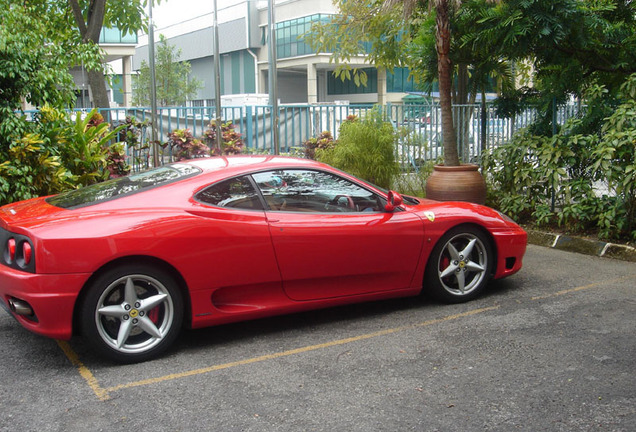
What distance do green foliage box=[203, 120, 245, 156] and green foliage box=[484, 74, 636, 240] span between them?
14.0 ft

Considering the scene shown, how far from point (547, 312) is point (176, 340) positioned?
3.07 metres

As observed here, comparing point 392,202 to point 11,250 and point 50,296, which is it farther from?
point 11,250

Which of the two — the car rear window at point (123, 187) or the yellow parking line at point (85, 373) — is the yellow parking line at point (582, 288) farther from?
the yellow parking line at point (85, 373)

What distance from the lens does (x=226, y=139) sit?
11.5 meters

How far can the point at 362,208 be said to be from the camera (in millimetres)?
5410

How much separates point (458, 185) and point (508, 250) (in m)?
3.26

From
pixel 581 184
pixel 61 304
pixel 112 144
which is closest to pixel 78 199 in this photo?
pixel 61 304

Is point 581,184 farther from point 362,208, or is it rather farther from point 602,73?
point 362,208

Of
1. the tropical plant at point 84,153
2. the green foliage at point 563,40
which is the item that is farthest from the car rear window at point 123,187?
the green foliage at point 563,40

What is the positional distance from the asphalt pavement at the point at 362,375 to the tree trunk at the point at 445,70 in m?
4.45

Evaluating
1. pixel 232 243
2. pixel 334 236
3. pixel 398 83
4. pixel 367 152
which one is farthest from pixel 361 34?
pixel 398 83

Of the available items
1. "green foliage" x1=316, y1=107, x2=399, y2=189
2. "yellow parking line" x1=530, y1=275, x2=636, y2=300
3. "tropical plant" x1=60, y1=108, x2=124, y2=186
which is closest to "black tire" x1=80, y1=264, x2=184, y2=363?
"yellow parking line" x1=530, y1=275, x2=636, y2=300

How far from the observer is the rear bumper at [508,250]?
5922 millimetres

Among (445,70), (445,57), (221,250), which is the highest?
A: (445,57)
